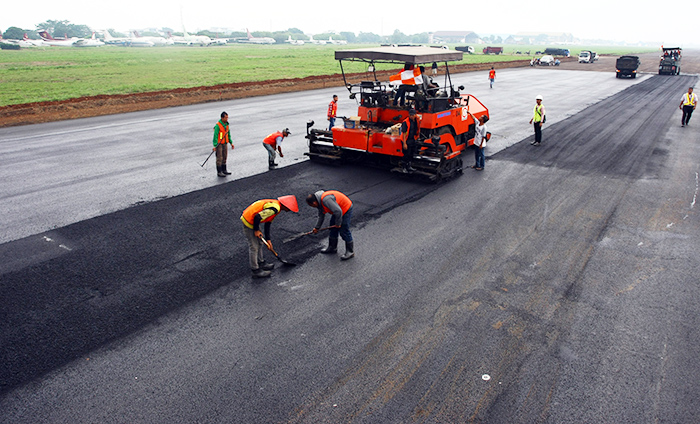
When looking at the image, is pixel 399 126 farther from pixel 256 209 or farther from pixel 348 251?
pixel 256 209

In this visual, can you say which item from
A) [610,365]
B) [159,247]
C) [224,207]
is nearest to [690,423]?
[610,365]

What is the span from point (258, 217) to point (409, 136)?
5562 mm

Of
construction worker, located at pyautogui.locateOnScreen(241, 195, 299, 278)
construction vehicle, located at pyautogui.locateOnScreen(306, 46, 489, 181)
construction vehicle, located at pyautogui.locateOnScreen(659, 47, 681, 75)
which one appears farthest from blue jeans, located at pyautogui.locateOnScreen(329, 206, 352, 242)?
construction vehicle, located at pyautogui.locateOnScreen(659, 47, 681, 75)

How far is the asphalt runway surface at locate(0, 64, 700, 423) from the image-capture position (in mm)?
4348

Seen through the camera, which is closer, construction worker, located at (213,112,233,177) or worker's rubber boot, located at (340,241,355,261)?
worker's rubber boot, located at (340,241,355,261)

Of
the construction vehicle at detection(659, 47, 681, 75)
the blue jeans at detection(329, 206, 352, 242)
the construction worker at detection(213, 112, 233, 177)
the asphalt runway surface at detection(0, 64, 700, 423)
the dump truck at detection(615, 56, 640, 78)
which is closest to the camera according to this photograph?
the asphalt runway surface at detection(0, 64, 700, 423)

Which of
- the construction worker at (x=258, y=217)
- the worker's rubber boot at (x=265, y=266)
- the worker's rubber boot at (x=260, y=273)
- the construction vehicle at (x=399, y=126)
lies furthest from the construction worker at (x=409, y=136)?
the worker's rubber boot at (x=260, y=273)

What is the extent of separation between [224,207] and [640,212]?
27.0ft

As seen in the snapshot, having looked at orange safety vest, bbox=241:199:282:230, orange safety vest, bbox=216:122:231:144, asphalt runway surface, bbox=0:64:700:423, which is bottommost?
asphalt runway surface, bbox=0:64:700:423

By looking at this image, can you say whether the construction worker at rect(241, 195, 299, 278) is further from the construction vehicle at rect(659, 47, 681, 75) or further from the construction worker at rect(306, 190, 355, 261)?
the construction vehicle at rect(659, 47, 681, 75)

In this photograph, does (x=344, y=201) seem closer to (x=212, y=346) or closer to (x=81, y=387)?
(x=212, y=346)

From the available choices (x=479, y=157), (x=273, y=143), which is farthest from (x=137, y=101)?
(x=479, y=157)

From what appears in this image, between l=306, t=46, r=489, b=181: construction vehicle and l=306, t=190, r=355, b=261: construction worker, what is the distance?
416 centimetres

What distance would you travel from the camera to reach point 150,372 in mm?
4699
